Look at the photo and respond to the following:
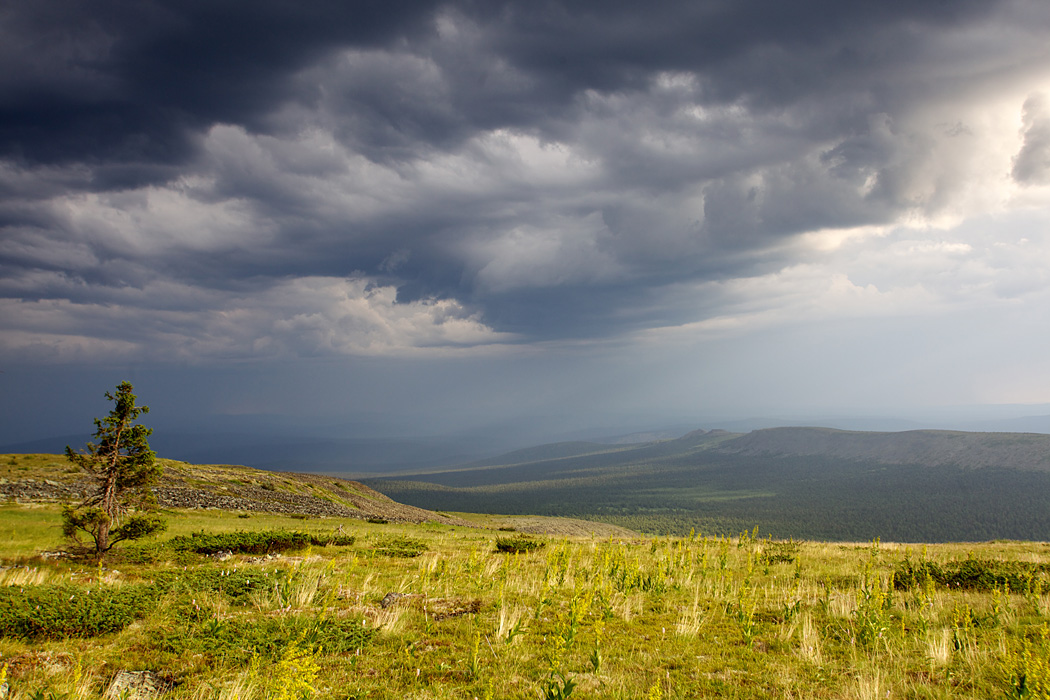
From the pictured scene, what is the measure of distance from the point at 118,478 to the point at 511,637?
1536 centimetres

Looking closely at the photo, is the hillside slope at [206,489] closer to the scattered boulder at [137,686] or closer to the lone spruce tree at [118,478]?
the lone spruce tree at [118,478]

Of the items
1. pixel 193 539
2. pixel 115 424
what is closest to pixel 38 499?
pixel 193 539

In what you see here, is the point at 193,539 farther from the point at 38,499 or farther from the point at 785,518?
the point at 785,518

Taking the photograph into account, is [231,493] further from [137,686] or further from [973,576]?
[973,576]

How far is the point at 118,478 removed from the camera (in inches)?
602

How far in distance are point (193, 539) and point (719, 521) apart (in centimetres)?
13242

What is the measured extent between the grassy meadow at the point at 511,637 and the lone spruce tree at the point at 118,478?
152cm

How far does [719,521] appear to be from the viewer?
126 m

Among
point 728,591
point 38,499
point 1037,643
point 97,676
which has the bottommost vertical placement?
point 38,499

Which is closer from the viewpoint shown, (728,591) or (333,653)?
(333,653)

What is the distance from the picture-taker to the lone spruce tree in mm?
14734

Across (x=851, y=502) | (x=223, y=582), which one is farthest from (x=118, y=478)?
(x=851, y=502)

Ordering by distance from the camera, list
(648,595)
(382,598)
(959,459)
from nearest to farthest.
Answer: (382,598) → (648,595) → (959,459)

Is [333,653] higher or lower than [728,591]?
higher
